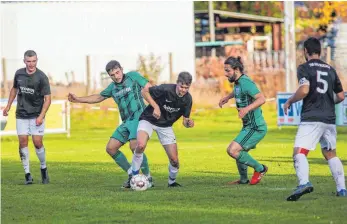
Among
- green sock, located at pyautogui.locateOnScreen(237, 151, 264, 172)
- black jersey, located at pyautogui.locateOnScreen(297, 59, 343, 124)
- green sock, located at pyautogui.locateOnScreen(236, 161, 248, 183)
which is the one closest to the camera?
black jersey, located at pyautogui.locateOnScreen(297, 59, 343, 124)

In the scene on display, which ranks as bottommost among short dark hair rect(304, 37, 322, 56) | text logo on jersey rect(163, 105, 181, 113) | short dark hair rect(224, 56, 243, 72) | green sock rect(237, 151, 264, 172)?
green sock rect(237, 151, 264, 172)

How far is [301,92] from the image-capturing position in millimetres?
15070

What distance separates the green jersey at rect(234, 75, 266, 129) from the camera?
17.8 m

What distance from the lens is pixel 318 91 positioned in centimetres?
1530

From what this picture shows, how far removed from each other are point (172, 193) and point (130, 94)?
199cm

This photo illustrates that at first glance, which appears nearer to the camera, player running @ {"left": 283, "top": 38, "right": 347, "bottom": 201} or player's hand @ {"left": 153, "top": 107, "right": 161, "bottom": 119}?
player running @ {"left": 283, "top": 38, "right": 347, "bottom": 201}

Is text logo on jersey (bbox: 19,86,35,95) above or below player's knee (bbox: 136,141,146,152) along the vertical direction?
above

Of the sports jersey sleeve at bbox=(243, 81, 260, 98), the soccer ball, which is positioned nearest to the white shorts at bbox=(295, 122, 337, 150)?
the sports jersey sleeve at bbox=(243, 81, 260, 98)

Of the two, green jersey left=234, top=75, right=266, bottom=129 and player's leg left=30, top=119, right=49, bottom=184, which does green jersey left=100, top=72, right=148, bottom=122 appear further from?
player's leg left=30, top=119, right=49, bottom=184

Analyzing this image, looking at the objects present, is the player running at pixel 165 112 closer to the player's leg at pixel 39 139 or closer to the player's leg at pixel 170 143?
the player's leg at pixel 170 143

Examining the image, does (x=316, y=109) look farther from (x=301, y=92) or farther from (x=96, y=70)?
(x=96, y=70)

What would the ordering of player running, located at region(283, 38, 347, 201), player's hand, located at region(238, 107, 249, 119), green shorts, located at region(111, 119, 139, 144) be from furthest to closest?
green shorts, located at region(111, 119, 139, 144)
player's hand, located at region(238, 107, 249, 119)
player running, located at region(283, 38, 347, 201)

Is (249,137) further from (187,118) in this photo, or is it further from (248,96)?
(187,118)

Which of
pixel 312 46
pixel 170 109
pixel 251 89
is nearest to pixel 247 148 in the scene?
pixel 251 89
